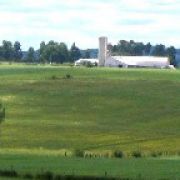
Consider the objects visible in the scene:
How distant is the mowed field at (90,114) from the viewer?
215 ft

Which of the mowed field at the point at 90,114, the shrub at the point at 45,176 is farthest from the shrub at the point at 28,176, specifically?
the mowed field at the point at 90,114

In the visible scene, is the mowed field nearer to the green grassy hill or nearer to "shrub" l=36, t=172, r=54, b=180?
the green grassy hill

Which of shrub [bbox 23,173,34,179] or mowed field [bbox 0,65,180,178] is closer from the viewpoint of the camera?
shrub [bbox 23,173,34,179]

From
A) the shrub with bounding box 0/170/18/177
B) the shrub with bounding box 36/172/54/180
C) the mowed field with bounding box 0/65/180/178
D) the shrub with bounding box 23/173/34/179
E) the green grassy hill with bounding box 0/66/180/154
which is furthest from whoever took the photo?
the green grassy hill with bounding box 0/66/180/154

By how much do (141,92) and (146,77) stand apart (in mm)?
21137

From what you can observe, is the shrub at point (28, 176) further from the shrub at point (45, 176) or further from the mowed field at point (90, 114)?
the mowed field at point (90, 114)

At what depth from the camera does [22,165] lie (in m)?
39.7

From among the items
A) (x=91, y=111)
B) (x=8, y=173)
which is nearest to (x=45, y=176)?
(x=8, y=173)

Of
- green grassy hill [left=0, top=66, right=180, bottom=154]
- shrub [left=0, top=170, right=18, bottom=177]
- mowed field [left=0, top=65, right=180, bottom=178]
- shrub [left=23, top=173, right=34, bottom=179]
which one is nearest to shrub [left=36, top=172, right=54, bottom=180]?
shrub [left=23, top=173, right=34, bottom=179]

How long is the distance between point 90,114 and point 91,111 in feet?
8.25

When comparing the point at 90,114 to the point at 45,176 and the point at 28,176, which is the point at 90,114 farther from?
the point at 45,176

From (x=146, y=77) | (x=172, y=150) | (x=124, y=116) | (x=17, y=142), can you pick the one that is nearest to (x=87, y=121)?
(x=124, y=116)

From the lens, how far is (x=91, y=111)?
9475cm

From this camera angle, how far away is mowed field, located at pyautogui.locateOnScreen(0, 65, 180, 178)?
65.4 m
